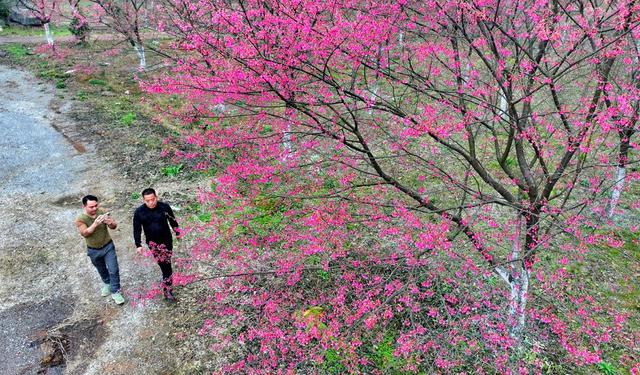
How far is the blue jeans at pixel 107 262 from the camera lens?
588cm

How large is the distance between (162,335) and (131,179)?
5629 millimetres

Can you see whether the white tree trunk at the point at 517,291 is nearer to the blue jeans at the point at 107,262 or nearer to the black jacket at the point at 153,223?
the black jacket at the point at 153,223

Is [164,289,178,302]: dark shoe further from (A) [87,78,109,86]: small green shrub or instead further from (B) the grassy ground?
(A) [87,78,109,86]: small green shrub

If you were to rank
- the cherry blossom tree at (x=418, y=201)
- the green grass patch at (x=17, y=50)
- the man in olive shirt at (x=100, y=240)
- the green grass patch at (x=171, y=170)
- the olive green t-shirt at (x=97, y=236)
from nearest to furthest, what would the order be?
1. the cherry blossom tree at (x=418, y=201)
2. the man in olive shirt at (x=100, y=240)
3. the olive green t-shirt at (x=97, y=236)
4. the green grass patch at (x=171, y=170)
5. the green grass patch at (x=17, y=50)

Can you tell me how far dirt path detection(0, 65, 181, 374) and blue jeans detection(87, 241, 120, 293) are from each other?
1.31 ft

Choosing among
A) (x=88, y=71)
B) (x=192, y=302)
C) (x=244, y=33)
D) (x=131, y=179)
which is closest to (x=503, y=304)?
(x=192, y=302)

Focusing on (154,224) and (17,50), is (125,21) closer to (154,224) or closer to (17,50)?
(17,50)

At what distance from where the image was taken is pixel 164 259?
605cm

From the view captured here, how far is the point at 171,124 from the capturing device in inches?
532

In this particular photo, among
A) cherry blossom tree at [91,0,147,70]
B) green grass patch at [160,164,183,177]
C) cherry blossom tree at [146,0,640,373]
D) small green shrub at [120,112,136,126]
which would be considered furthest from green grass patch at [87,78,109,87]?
cherry blossom tree at [146,0,640,373]

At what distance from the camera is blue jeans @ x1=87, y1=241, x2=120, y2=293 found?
5.88m

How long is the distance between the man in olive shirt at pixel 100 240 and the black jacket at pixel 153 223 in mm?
321

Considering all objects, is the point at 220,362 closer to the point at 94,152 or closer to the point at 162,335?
the point at 162,335

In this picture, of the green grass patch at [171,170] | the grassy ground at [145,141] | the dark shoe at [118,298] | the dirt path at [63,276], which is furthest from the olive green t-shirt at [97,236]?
the green grass patch at [171,170]
